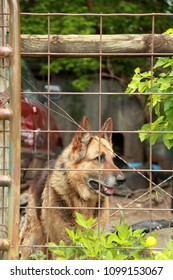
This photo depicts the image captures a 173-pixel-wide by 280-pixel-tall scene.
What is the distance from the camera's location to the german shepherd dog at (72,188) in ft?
21.4

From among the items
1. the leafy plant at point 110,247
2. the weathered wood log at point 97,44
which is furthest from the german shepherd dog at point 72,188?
the leafy plant at point 110,247

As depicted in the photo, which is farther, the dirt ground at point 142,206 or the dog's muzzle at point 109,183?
the dirt ground at point 142,206

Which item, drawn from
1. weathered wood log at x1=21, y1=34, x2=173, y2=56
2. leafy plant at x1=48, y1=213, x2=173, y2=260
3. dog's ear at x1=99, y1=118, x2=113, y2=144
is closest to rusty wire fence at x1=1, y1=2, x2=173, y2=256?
→ weathered wood log at x1=21, y1=34, x2=173, y2=56

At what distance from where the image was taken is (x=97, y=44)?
5.00 m

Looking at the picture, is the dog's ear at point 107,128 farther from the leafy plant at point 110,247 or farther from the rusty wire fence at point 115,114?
the leafy plant at point 110,247

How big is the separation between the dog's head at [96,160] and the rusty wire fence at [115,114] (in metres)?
0.11

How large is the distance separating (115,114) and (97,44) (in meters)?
12.0

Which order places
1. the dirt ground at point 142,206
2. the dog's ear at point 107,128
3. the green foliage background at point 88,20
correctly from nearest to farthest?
the dog's ear at point 107,128, the dirt ground at point 142,206, the green foliage background at point 88,20

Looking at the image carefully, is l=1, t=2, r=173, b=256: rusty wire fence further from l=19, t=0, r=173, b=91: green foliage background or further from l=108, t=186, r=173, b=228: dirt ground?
l=19, t=0, r=173, b=91: green foliage background

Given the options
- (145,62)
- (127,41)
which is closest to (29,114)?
(145,62)

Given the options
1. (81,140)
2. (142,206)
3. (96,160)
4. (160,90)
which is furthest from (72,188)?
(142,206)

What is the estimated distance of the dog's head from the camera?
6691 mm

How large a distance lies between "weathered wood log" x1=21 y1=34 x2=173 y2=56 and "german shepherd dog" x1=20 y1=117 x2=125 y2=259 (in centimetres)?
149

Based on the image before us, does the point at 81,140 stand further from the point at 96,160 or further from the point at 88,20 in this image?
the point at 88,20
